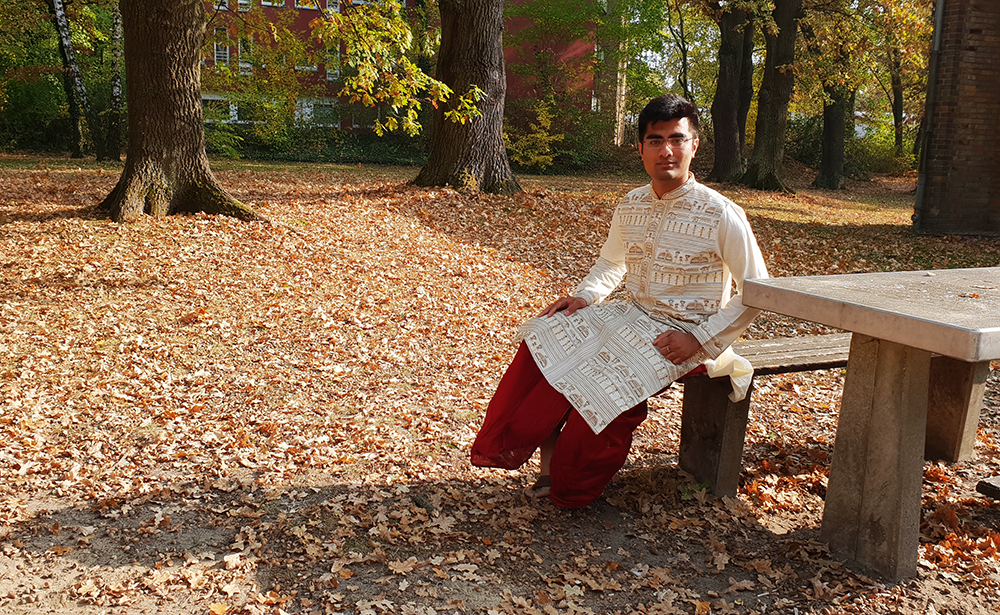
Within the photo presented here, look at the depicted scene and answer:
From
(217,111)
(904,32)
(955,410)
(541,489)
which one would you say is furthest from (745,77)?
(541,489)

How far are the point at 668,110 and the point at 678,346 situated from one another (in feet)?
3.19

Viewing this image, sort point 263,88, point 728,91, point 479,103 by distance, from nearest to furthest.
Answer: point 479,103, point 728,91, point 263,88

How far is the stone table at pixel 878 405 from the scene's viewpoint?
2.84m

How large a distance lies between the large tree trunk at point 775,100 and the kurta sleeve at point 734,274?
16.8 meters

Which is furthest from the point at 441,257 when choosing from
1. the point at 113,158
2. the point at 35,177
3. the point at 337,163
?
the point at 337,163

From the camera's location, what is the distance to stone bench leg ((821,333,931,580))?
2973mm

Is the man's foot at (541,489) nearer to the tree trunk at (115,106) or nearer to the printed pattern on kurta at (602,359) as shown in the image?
the printed pattern on kurta at (602,359)

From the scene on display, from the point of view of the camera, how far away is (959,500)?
12.6 feet

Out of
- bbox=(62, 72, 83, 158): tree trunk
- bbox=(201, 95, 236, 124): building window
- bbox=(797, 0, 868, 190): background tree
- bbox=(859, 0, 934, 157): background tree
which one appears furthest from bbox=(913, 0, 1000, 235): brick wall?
bbox=(62, 72, 83, 158): tree trunk

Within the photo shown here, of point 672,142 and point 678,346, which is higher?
point 672,142

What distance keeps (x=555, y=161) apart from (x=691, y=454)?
70.0ft

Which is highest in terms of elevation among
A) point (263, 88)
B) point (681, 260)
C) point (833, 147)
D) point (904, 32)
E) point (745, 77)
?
point (904, 32)

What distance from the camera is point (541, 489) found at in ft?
12.3

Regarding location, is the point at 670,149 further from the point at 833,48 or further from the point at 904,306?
the point at 833,48
